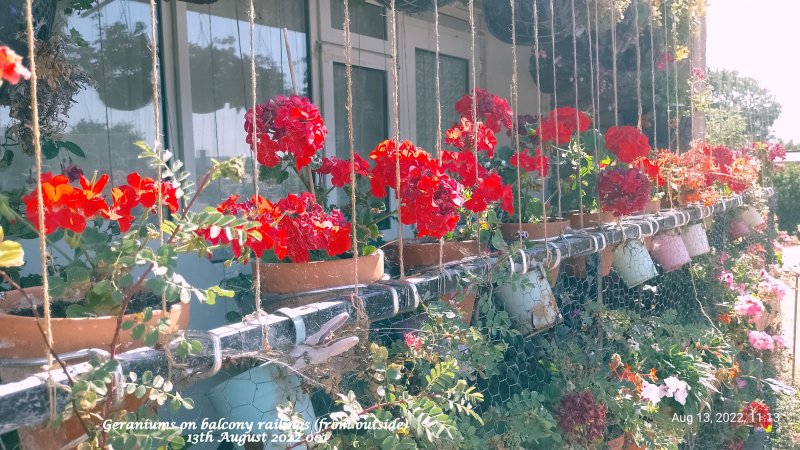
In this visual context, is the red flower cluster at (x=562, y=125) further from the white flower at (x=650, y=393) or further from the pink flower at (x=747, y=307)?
the pink flower at (x=747, y=307)

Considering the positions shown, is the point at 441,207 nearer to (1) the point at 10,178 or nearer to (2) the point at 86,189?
(2) the point at 86,189

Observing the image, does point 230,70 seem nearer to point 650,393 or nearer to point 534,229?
point 534,229

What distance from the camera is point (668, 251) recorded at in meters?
3.18

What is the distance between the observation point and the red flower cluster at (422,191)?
164 cm

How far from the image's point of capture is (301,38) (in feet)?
11.4

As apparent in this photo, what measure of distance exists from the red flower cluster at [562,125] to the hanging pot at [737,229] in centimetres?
266

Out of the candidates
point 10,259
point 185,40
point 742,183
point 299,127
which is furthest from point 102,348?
point 742,183

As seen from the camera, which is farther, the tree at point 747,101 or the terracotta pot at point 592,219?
the tree at point 747,101

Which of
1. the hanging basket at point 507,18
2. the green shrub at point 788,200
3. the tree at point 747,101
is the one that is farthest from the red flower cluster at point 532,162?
the green shrub at point 788,200

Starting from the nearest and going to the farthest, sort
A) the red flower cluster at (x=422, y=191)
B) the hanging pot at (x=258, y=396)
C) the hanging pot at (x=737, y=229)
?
the hanging pot at (x=258, y=396)
the red flower cluster at (x=422, y=191)
the hanging pot at (x=737, y=229)

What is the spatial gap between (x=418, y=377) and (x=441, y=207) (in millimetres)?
386

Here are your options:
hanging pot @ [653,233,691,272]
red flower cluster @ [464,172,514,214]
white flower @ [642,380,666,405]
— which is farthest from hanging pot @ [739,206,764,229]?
red flower cluster @ [464,172,514,214]

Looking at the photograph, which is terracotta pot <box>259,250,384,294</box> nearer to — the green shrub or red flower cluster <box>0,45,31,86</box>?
red flower cluster <box>0,45,31,86</box>

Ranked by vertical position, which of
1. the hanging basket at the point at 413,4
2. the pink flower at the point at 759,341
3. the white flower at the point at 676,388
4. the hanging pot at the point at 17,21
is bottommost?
the pink flower at the point at 759,341
